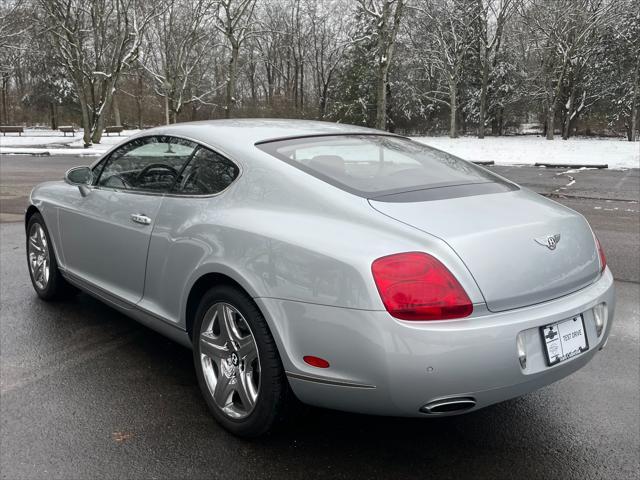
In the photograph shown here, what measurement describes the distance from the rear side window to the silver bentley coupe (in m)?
0.01

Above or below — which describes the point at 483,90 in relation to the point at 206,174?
above

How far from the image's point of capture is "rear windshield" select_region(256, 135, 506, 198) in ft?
9.18

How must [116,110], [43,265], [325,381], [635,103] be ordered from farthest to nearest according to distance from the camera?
1. [116,110]
2. [635,103]
3. [43,265]
4. [325,381]

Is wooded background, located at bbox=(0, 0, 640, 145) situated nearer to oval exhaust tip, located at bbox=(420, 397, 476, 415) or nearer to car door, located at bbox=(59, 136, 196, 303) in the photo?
car door, located at bbox=(59, 136, 196, 303)

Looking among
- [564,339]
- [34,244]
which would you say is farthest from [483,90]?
[564,339]

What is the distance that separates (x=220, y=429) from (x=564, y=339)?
1621 millimetres

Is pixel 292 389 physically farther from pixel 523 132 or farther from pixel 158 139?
pixel 523 132

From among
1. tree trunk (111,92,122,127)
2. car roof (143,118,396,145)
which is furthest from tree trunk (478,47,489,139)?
car roof (143,118,396,145)

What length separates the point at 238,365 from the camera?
2744 millimetres

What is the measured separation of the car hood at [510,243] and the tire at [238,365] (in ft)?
2.47

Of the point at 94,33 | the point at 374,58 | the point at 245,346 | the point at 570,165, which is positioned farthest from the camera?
the point at 374,58

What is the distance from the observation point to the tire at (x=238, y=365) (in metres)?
2.53

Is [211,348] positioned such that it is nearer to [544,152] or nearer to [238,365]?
[238,365]

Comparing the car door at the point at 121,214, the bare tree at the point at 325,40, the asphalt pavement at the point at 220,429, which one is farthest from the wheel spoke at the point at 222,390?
the bare tree at the point at 325,40
